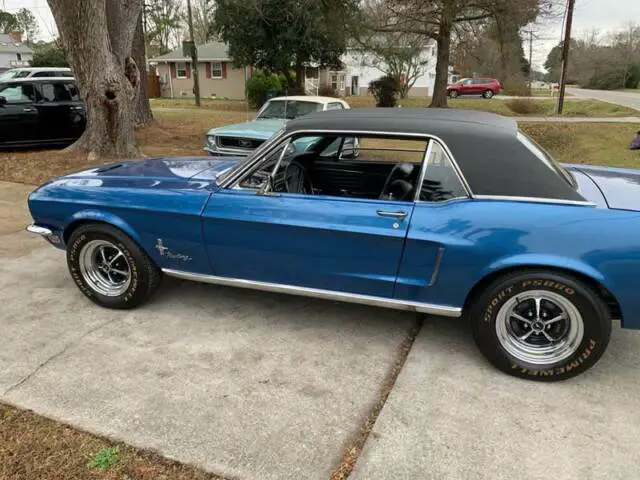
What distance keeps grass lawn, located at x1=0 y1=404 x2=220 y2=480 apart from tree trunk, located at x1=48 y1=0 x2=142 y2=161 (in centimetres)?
767

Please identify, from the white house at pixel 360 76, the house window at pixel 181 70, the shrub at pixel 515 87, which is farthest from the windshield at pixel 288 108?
the house window at pixel 181 70

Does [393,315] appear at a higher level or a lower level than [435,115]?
lower

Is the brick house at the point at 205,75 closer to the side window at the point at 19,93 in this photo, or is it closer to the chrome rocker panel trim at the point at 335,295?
the side window at the point at 19,93

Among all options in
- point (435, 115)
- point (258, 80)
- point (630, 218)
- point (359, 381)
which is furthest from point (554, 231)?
point (258, 80)

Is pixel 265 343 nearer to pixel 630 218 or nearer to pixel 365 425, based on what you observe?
pixel 365 425

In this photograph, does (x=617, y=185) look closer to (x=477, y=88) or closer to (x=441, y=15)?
(x=441, y=15)

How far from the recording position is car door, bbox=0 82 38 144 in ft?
34.7

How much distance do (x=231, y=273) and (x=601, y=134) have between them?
13.4m

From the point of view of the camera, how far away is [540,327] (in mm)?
3074

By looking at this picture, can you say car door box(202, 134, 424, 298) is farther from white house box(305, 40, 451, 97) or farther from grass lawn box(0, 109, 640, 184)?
white house box(305, 40, 451, 97)

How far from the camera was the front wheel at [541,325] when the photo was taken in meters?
2.89

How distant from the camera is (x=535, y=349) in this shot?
3141 mm

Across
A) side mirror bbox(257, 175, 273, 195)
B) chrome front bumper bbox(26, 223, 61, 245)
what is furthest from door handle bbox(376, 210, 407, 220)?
chrome front bumper bbox(26, 223, 61, 245)

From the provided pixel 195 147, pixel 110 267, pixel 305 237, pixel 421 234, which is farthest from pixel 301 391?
pixel 195 147
